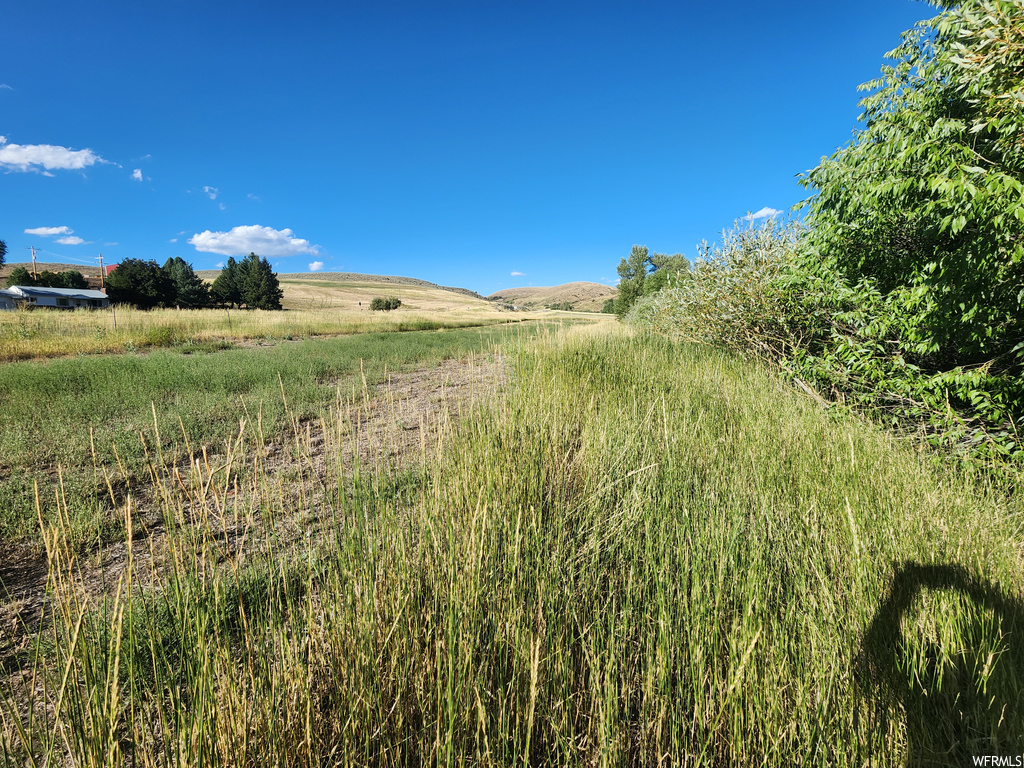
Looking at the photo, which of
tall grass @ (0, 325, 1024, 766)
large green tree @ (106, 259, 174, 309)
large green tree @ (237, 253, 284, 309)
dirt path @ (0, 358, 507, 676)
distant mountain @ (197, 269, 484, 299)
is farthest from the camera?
distant mountain @ (197, 269, 484, 299)

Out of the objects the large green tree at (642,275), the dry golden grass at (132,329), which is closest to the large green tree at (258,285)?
the dry golden grass at (132,329)

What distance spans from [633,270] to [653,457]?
48449mm

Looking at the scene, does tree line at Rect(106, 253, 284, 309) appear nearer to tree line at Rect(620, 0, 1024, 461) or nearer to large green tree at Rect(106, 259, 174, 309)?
large green tree at Rect(106, 259, 174, 309)

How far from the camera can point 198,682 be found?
1034 millimetres

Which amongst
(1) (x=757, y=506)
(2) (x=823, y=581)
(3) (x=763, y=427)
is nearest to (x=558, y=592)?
(2) (x=823, y=581)

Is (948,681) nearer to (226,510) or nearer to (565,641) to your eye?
(565,641)

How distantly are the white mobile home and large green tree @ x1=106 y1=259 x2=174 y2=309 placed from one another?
453cm

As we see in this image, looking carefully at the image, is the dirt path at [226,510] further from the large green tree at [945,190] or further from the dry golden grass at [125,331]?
the dry golden grass at [125,331]

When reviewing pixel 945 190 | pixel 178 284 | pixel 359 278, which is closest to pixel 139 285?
pixel 178 284

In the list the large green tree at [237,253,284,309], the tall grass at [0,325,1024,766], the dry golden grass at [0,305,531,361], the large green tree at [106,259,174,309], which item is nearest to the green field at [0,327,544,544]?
the tall grass at [0,325,1024,766]

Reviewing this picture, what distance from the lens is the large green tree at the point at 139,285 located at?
38.2 meters

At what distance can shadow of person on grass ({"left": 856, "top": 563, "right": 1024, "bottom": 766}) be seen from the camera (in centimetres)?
118

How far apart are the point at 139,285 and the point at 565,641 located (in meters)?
54.0

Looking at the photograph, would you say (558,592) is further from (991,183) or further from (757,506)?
(991,183)
